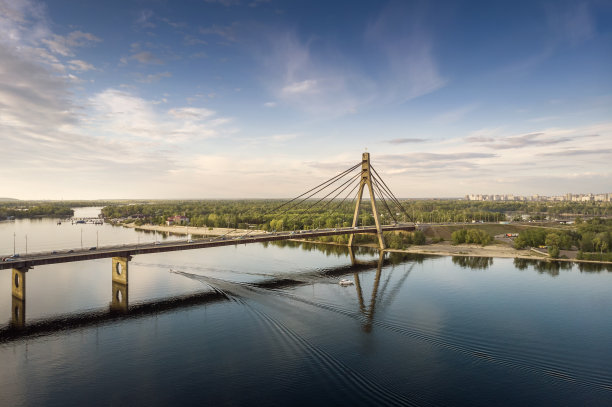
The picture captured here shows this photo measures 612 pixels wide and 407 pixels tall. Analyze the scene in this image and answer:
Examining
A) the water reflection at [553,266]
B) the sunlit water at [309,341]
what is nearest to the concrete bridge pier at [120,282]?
the sunlit water at [309,341]

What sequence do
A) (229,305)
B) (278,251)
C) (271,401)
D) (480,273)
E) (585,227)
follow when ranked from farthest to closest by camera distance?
(585,227), (278,251), (480,273), (229,305), (271,401)

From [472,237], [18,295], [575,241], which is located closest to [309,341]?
[18,295]

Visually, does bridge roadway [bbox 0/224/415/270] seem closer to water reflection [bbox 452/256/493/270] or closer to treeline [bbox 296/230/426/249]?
treeline [bbox 296/230/426/249]

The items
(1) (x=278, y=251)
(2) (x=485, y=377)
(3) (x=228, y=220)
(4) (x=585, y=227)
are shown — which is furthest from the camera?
(3) (x=228, y=220)

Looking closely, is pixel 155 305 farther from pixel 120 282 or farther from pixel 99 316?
pixel 120 282

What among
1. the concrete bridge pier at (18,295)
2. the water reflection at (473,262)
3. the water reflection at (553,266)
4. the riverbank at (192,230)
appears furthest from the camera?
the riverbank at (192,230)

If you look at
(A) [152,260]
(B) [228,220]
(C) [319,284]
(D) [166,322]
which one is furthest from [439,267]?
(B) [228,220]

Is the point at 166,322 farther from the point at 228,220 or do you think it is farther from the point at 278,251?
the point at 228,220

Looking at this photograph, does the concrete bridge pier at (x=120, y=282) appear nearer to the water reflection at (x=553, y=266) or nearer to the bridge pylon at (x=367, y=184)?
the bridge pylon at (x=367, y=184)
